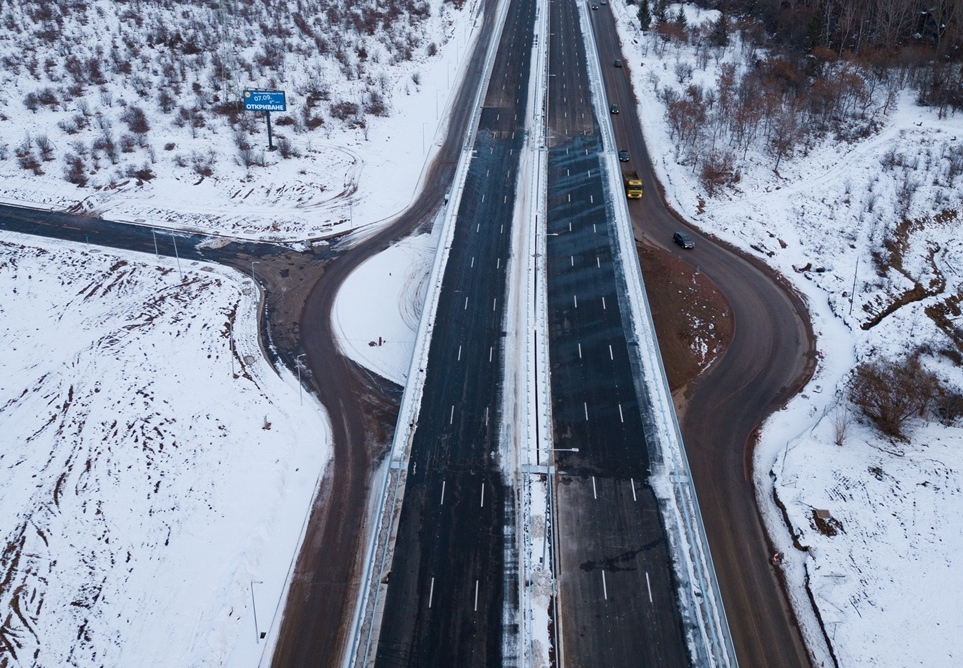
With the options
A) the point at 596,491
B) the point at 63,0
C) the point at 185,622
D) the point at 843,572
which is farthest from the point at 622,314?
the point at 63,0

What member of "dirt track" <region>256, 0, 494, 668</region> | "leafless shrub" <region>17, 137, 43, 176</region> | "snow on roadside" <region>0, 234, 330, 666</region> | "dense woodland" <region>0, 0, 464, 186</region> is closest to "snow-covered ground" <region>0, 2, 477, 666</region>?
"snow on roadside" <region>0, 234, 330, 666</region>

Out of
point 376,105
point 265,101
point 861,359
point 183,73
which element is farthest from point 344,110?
point 861,359

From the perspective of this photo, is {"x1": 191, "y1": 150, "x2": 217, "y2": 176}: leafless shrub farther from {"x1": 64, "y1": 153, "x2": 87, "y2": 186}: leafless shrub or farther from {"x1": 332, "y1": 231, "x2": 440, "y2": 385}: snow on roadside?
{"x1": 332, "y1": 231, "x2": 440, "y2": 385}: snow on roadside

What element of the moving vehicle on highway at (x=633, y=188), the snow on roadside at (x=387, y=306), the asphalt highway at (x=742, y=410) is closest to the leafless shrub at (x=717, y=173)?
the asphalt highway at (x=742, y=410)

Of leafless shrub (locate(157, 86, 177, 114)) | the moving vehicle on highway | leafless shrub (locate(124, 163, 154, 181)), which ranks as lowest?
the moving vehicle on highway

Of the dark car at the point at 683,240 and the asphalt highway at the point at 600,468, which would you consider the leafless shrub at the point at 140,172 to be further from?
the dark car at the point at 683,240

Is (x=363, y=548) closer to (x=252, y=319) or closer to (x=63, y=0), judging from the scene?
(x=252, y=319)
